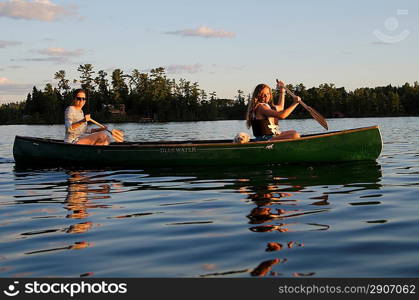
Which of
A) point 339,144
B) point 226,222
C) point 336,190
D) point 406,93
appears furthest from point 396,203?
point 406,93

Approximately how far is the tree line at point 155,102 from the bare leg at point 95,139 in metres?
91.9

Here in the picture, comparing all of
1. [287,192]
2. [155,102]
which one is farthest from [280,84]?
[155,102]

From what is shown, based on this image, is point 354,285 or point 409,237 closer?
point 354,285

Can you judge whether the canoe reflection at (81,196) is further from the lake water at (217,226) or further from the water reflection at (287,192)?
the water reflection at (287,192)

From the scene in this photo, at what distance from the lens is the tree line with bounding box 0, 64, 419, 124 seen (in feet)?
356

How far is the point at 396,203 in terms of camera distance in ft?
22.7

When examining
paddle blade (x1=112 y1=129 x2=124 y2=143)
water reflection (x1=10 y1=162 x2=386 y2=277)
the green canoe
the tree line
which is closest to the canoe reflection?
water reflection (x1=10 y1=162 x2=386 y2=277)

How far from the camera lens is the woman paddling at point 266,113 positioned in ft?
34.7

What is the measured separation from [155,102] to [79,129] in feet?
318

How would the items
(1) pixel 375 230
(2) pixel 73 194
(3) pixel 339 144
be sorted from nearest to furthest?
(1) pixel 375 230
(2) pixel 73 194
(3) pixel 339 144

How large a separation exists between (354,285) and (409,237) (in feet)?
5.02

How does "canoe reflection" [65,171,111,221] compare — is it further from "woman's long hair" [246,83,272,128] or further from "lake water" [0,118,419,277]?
"woman's long hair" [246,83,272,128]

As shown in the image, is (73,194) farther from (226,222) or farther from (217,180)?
(226,222)

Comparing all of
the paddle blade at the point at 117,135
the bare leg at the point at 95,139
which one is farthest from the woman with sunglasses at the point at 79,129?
the paddle blade at the point at 117,135
